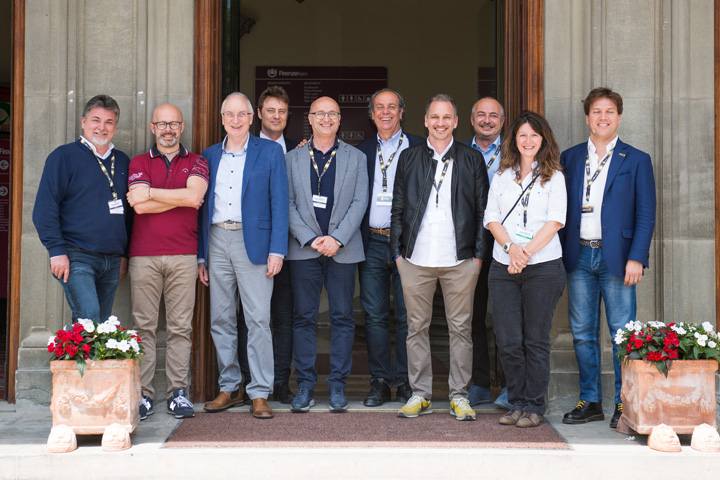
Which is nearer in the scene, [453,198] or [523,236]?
[523,236]

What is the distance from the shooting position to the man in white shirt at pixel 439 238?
14.5 ft

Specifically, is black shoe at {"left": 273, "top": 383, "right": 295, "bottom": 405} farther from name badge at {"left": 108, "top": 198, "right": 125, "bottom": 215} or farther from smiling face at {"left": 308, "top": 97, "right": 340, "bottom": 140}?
smiling face at {"left": 308, "top": 97, "right": 340, "bottom": 140}

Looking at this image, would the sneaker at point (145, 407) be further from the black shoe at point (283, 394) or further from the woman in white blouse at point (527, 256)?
the woman in white blouse at point (527, 256)

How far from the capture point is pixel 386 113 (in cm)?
487

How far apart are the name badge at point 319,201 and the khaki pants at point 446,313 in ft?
1.90

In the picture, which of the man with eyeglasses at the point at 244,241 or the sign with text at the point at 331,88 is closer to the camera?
the man with eyeglasses at the point at 244,241

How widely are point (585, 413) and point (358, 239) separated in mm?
1652

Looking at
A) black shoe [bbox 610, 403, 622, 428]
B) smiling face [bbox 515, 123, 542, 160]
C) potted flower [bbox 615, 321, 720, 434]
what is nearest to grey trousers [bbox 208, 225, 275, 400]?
smiling face [bbox 515, 123, 542, 160]

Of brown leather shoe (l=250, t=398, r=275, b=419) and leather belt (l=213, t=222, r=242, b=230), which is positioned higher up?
leather belt (l=213, t=222, r=242, b=230)

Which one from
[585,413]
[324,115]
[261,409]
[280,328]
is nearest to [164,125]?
[324,115]

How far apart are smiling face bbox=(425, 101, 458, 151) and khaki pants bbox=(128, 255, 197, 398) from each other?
1.58 metres

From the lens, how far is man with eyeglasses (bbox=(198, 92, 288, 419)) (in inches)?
176

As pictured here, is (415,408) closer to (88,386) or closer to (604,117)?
(88,386)

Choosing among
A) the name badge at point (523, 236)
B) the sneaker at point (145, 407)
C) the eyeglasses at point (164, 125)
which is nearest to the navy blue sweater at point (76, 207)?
the eyeglasses at point (164, 125)
